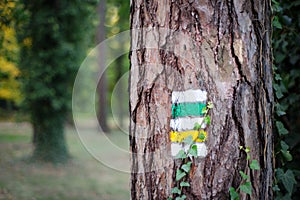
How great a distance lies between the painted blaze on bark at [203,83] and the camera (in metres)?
1.62

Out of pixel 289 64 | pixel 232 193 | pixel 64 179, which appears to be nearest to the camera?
pixel 232 193

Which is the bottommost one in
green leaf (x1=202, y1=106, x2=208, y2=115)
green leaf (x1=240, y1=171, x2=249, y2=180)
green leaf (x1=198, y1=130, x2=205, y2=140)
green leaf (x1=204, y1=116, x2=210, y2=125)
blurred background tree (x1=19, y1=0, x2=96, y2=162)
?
green leaf (x1=240, y1=171, x2=249, y2=180)

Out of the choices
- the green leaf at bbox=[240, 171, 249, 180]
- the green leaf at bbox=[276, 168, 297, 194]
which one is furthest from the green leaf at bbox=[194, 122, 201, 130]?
the green leaf at bbox=[276, 168, 297, 194]

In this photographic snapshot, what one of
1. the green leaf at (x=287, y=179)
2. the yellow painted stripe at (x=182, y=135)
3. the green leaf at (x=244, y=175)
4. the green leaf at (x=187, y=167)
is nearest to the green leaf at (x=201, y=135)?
the yellow painted stripe at (x=182, y=135)

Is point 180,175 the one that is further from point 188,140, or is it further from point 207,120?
point 207,120

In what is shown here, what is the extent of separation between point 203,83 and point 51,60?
8.56m

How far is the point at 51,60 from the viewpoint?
31.7 ft

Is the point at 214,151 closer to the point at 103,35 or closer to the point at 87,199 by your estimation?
the point at 87,199

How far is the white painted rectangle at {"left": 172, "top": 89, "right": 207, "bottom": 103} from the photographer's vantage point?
162 cm

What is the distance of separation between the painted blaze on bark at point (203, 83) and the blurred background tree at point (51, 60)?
8.19m

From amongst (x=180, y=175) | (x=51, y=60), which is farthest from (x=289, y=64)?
(x=51, y=60)

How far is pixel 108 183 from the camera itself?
8.55 m

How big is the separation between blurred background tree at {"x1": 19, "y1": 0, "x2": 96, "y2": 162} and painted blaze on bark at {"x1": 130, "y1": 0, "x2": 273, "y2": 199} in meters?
8.19

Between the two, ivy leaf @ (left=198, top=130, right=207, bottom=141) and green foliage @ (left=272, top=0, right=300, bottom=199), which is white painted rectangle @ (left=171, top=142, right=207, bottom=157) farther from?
green foliage @ (left=272, top=0, right=300, bottom=199)
